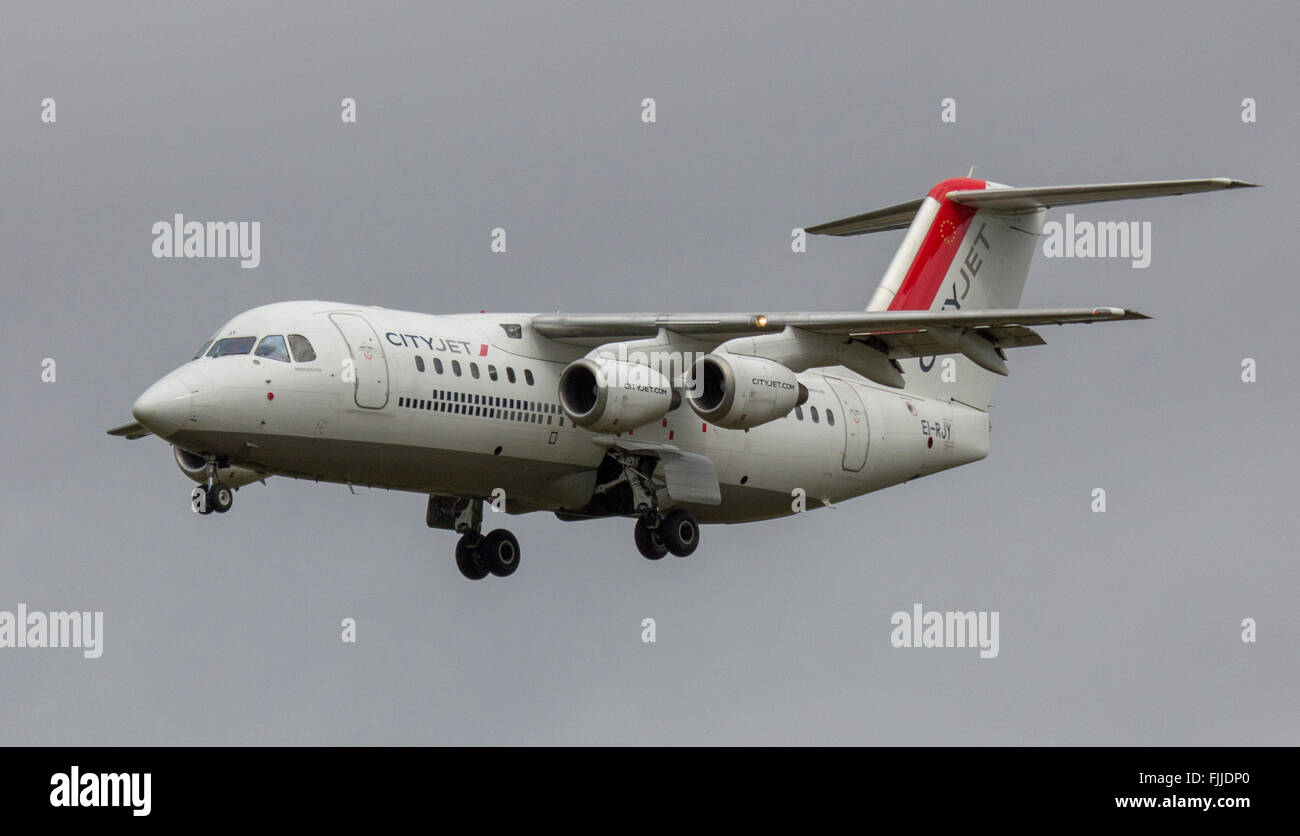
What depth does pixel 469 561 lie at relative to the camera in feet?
76.8

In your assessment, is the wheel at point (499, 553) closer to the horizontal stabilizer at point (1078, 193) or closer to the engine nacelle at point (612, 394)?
the engine nacelle at point (612, 394)

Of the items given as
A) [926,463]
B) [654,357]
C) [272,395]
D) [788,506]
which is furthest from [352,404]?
[926,463]

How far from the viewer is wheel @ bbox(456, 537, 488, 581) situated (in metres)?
23.4

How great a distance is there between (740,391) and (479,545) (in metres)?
3.48

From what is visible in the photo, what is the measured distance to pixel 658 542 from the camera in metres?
22.8

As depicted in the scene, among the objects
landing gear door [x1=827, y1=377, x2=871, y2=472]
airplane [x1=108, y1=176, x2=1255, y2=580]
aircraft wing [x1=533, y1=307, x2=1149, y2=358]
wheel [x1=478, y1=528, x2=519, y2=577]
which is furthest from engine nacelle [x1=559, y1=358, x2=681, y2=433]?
landing gear door [x1=827, y1=377, x2=871, y2=472]

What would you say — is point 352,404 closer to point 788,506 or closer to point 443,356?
point 443,356

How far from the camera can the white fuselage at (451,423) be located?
1984 centimetres

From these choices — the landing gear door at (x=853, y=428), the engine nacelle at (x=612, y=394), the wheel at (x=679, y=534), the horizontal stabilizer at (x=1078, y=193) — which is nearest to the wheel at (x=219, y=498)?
the engine nacelle at (x=612, y=394)

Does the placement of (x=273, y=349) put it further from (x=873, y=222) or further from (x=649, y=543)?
(x=873, y=222)

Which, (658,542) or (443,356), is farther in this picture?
(658,542)

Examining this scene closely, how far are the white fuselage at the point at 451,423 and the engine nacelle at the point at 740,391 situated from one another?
1.08 m

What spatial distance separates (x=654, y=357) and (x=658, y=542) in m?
1.91

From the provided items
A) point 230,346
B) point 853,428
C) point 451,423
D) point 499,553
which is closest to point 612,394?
point 451,423
